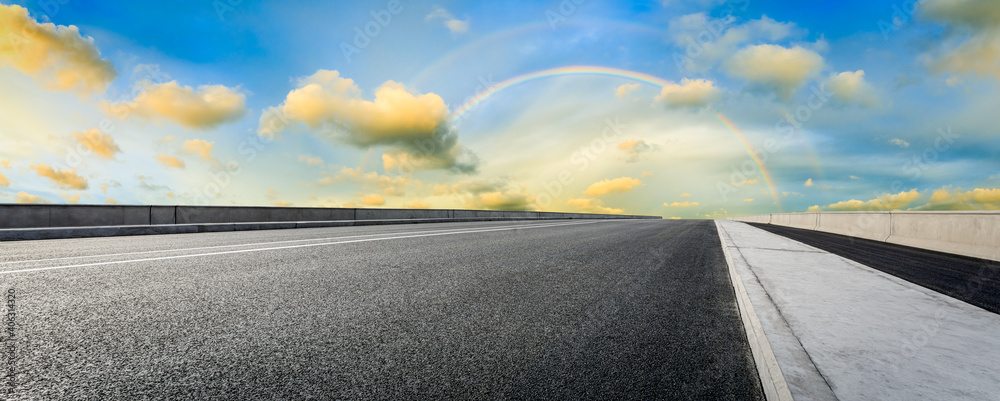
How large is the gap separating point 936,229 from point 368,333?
495 inches

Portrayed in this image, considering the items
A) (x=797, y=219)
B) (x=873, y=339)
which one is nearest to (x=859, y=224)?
(x=797, y=219)

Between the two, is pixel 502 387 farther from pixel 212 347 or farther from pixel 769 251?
pixel 769 251

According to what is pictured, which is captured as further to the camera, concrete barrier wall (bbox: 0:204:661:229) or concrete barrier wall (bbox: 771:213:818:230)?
concrete barrier wall (bbox: 771:213:818:230)

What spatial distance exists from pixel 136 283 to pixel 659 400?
199 inches

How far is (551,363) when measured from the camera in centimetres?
249

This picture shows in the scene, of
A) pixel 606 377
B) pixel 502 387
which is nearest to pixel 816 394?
pixel 606 377

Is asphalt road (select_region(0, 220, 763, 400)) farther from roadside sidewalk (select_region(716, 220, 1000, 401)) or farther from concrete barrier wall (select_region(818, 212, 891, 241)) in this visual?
concrete barrier wall (select_region(818, 212, 891, 241))

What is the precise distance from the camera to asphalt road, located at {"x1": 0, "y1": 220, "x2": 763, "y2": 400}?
86.3 inches

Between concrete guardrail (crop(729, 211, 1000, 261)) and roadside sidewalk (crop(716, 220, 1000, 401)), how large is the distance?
5753 millimetres

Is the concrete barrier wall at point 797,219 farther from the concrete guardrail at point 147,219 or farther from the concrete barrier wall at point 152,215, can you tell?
the concrete barrier wall at point 152,215

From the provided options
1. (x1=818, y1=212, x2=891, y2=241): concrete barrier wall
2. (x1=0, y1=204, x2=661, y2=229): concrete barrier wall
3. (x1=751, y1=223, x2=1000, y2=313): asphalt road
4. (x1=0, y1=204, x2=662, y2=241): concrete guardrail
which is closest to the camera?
(x1=751, y1=223, x2=1000, y2=313): asphalt road

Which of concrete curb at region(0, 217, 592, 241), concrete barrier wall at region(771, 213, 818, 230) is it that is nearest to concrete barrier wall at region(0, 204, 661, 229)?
concrete curb at region(0, 217, 592, 241)

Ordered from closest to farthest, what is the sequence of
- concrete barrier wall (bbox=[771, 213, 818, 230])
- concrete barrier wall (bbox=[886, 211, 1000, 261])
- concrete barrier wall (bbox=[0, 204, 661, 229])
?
concrete barrier wall (bbox=[886, 211, 1000, 261]) → concrete barrier wall (bbox=[0, 204, 661, 229]) → concrete barrier wall (bbox=[771, 213, 818, 230])

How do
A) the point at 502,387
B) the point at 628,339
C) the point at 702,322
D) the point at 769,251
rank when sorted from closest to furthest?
the point at 502,387
the point at 628,339
the point at 702,322
the point at 769,251
